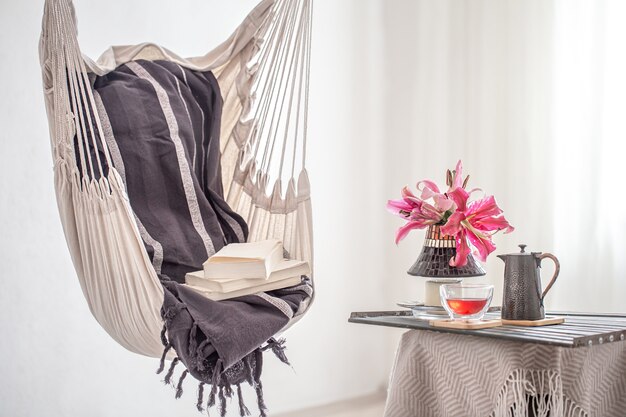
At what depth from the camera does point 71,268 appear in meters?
2.28

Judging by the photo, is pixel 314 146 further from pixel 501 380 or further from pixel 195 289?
pixel 501 380

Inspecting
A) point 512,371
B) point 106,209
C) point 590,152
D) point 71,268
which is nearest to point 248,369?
point 106,209

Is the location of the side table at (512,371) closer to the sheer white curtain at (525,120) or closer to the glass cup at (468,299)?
the glass cup at (468,299)

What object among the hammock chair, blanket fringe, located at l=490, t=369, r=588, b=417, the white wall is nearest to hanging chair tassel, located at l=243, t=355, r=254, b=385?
the hammock chair

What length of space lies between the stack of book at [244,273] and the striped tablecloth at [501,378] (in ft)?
1.07

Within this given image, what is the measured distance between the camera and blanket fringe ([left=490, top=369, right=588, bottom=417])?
124cm

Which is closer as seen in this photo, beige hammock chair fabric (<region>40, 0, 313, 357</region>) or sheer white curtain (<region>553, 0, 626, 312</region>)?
beige hammock chair fabric (<region>40, 0, 313, 357</region>)

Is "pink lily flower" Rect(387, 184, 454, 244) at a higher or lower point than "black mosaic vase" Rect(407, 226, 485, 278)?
higher

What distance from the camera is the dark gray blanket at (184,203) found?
4.82 feet

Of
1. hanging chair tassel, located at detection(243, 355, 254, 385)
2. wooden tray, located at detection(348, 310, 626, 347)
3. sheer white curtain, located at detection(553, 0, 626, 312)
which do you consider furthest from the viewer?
sheer white curtain, located at detection(553, 0, 626, 312)

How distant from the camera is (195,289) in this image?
159 cm

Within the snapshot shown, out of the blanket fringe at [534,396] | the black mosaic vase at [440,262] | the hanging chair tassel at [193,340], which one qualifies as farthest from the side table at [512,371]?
the hanging chair tassel at [193,340]

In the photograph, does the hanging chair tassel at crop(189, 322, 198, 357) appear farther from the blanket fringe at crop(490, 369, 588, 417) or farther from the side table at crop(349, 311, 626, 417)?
the blanket fringe at crop(490, 369, 588, 417)

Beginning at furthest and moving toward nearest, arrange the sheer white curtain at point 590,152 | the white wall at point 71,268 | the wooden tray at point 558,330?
1. the sheer white curtain at point 590,152
2. the white wall at point 71,268
3. the wooden tray at point 558,330
